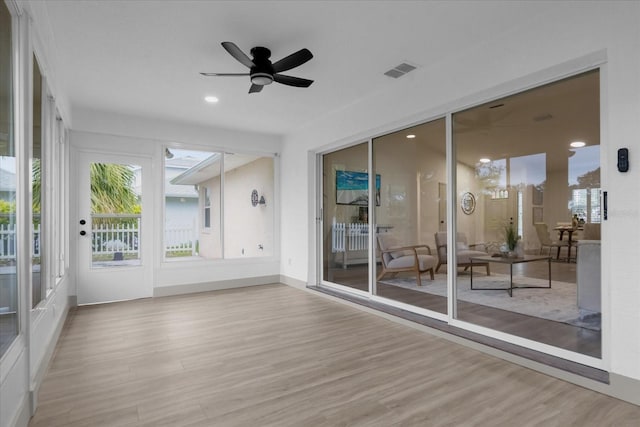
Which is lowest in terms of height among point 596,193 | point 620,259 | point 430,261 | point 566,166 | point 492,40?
point 430,261

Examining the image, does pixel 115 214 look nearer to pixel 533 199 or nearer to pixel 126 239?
pixel 126 239

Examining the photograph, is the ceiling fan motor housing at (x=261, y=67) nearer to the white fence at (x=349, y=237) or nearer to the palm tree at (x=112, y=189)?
the white fence at (x=349, y=237)

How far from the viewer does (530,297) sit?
380 cm

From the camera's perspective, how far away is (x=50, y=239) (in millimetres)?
3352

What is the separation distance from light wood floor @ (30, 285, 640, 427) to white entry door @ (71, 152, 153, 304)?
48.4 inches

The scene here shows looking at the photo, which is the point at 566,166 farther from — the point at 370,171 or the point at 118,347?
the point at 118,347

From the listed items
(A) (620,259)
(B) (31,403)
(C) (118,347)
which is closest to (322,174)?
(C) (118,347)

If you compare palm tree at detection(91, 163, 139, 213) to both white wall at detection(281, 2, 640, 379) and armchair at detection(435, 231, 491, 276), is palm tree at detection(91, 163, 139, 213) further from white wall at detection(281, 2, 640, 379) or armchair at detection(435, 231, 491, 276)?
armchair at detection(435, 231, 491, 276)

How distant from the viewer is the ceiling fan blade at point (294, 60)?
2.86 meters

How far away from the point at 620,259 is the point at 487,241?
149cm

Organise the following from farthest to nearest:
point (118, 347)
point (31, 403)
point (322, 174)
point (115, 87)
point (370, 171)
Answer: point (322, 174) < point (370, 171) < point (115, 87) < point (118, 347) < point (31, 403)

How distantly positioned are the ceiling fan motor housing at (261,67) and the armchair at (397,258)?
2.64 m

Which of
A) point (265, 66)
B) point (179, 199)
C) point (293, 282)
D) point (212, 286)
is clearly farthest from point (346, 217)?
point (265, 66)

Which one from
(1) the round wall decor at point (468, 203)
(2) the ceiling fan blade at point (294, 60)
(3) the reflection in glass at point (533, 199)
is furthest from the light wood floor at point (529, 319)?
(2) the ceiling fan blade at point (294, 60)
